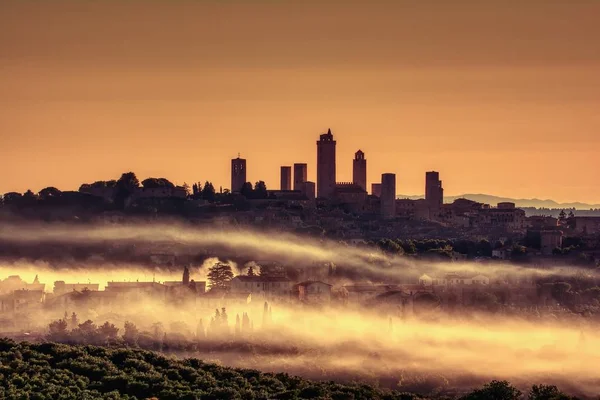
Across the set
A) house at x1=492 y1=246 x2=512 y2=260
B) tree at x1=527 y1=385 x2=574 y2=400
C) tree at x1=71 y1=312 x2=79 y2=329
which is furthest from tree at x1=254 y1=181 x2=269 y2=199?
tree at x1=527 y1=385 x2=574 y2=400

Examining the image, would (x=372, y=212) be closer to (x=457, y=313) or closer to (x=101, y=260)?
(x=101, y=260)

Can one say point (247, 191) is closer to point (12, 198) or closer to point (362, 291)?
point (12, 198)

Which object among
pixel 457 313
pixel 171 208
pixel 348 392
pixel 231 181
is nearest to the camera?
pixel 348 392

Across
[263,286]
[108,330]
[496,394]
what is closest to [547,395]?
[496,394]

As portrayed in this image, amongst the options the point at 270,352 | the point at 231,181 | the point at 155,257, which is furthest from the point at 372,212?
the point at 270,352

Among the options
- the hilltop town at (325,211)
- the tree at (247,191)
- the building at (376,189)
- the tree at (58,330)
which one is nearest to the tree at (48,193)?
the hilltop town at (325,211)

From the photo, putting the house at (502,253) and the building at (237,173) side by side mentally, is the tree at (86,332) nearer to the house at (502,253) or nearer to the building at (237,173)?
the house at (502,253)

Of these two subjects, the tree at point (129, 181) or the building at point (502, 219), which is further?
the building at point (502, 219)
